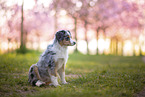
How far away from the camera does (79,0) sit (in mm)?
24453

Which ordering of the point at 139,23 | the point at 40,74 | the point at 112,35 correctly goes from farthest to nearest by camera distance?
the point at 112,35 < the point at 139,23 < the point at 40,74

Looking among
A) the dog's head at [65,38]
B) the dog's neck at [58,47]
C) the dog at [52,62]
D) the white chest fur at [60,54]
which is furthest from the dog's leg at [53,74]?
the dog's head at [65,38]

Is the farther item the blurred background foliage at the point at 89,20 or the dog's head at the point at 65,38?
the blurred background foliage at the point at 89,20

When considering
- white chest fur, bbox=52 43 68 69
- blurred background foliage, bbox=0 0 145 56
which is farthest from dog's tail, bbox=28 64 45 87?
blurred background foliage, bbox=0 0 145 56

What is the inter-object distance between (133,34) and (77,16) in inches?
447

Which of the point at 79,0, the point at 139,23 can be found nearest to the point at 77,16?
the point at 79,0

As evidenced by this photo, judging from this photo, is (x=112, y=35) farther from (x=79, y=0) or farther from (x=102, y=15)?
(x=79, y=0)

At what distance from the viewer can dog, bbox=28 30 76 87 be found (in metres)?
5.30

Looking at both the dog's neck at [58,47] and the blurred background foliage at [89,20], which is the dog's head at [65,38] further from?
the blurred background foliage at [89,20]

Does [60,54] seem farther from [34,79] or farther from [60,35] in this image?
[34,79]

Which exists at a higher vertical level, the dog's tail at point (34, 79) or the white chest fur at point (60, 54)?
the white chest fur at point (60, 54)

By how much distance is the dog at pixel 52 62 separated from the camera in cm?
530

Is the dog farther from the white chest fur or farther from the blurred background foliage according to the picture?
the blurred background foliage

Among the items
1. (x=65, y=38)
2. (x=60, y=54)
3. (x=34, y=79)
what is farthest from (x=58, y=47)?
(x=34, y=79)
